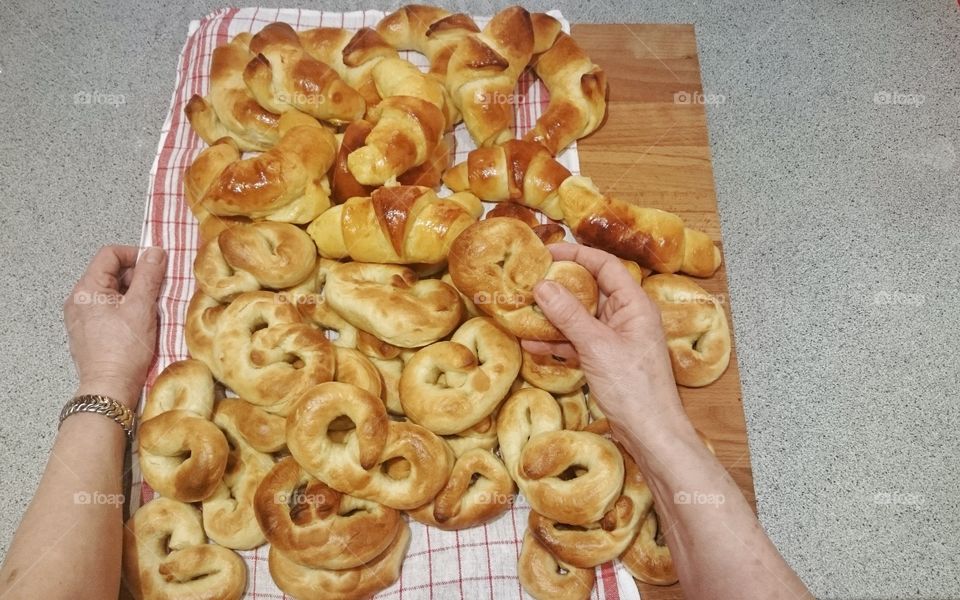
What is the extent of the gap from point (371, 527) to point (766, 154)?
170cm

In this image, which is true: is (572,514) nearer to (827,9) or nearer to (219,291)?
(219,291)

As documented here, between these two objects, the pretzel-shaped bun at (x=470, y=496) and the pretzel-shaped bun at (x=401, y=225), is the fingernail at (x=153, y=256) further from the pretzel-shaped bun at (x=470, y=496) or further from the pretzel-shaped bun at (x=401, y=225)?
the pretzel-shaped bun at (x=470, y=496)

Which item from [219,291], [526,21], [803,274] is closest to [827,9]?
[803,274]

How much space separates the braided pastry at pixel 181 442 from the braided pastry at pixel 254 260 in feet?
0.76

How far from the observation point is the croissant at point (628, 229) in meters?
→ 1.68

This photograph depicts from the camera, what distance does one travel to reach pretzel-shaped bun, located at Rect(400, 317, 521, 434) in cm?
148

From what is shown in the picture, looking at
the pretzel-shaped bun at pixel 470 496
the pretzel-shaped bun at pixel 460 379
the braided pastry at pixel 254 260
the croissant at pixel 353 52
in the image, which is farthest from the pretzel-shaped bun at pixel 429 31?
the pretzel-shaped bun at pixel 470 496

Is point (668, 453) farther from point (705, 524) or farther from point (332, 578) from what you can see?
point (332, 578)

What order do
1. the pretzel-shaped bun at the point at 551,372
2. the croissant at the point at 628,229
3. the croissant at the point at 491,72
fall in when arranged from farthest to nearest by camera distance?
1. the croissant at the point at 491,72
2. the croissant at the point at 628,229
3. the pretzel-shaped bun at the point at 551,372

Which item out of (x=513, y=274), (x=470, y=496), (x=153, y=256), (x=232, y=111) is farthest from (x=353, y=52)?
(x=470, y=496)

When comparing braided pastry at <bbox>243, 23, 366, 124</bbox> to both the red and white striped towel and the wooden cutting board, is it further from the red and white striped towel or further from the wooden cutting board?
the wooden cutting board

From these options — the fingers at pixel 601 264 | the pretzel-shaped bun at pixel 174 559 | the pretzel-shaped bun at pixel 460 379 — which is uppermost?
the fingers at pixel 601 264

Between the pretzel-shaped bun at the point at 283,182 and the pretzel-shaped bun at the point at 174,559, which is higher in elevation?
the pretzel-shaped bun at the point at 283,182

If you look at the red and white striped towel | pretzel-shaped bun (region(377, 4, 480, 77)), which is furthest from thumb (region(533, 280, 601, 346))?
pretzel-shaped bun (region(377, 4, 480, 77))
